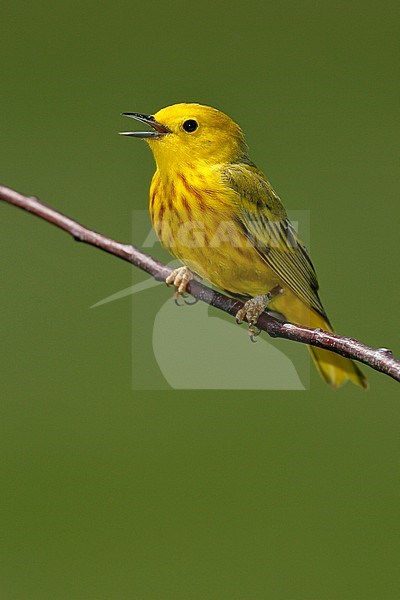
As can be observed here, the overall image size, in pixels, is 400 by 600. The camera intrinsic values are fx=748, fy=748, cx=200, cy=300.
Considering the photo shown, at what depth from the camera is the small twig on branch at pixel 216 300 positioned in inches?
16.5

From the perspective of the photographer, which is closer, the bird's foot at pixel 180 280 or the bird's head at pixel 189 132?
the bird's head at pixel 189 132

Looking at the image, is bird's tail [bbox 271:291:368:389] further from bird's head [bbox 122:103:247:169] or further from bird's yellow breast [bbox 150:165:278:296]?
bird's head [bbox 122:103:247:169]

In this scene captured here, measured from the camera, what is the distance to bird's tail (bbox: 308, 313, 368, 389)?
1.86 feet

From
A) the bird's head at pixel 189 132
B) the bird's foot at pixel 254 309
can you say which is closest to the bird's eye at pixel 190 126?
the bird's head at pixel 189 132

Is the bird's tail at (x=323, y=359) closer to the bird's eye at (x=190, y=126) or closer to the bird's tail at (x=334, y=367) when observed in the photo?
the bird's tail at (x=334, y=367)

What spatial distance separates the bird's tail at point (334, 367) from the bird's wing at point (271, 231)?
0.17ft

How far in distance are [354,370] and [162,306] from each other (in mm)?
158

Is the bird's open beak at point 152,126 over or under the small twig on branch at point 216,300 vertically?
over

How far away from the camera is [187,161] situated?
51 centimetres

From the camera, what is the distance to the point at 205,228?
0.57 metres

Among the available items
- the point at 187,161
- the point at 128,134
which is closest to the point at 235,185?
the point at 187,161

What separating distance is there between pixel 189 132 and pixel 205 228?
13 centimetres

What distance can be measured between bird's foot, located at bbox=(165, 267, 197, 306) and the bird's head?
12 cm

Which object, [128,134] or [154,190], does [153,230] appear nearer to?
[154,190]
